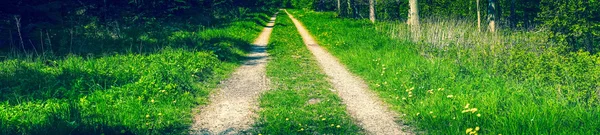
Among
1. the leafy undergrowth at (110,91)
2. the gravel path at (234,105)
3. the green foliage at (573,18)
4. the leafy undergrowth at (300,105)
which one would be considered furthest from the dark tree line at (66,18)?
the green foliage at (573,18)

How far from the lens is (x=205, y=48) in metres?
12.9

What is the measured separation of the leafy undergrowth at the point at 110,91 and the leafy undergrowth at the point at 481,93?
3.22m

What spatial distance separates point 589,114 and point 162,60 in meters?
8.40

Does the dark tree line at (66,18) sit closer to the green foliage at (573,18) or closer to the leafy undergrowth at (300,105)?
the leafy undergrowth at (300,105)

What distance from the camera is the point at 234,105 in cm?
692

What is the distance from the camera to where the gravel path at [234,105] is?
576 centimetres

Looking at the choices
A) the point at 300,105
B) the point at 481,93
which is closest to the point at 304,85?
the point at 300,105

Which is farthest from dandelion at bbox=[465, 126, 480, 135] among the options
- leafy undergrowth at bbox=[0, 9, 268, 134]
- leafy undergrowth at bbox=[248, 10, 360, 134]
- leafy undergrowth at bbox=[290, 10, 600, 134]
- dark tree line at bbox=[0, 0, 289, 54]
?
dark tree line at bbox=[0, 0, 289, 54]

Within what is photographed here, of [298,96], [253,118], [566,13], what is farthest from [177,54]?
[566,13]

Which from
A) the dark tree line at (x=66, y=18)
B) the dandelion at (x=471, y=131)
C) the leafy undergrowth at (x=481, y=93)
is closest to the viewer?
the dandelion at (x=471, y=131)

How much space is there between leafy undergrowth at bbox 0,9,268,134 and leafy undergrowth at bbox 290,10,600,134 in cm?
322

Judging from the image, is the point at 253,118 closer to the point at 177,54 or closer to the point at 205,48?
the point at 177,54

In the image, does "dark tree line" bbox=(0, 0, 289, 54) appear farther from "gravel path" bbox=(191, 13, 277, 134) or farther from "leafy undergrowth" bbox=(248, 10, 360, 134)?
"leafy undergrowth" bbox=(248, 10, 360, 134)

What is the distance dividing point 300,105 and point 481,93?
2714mm
